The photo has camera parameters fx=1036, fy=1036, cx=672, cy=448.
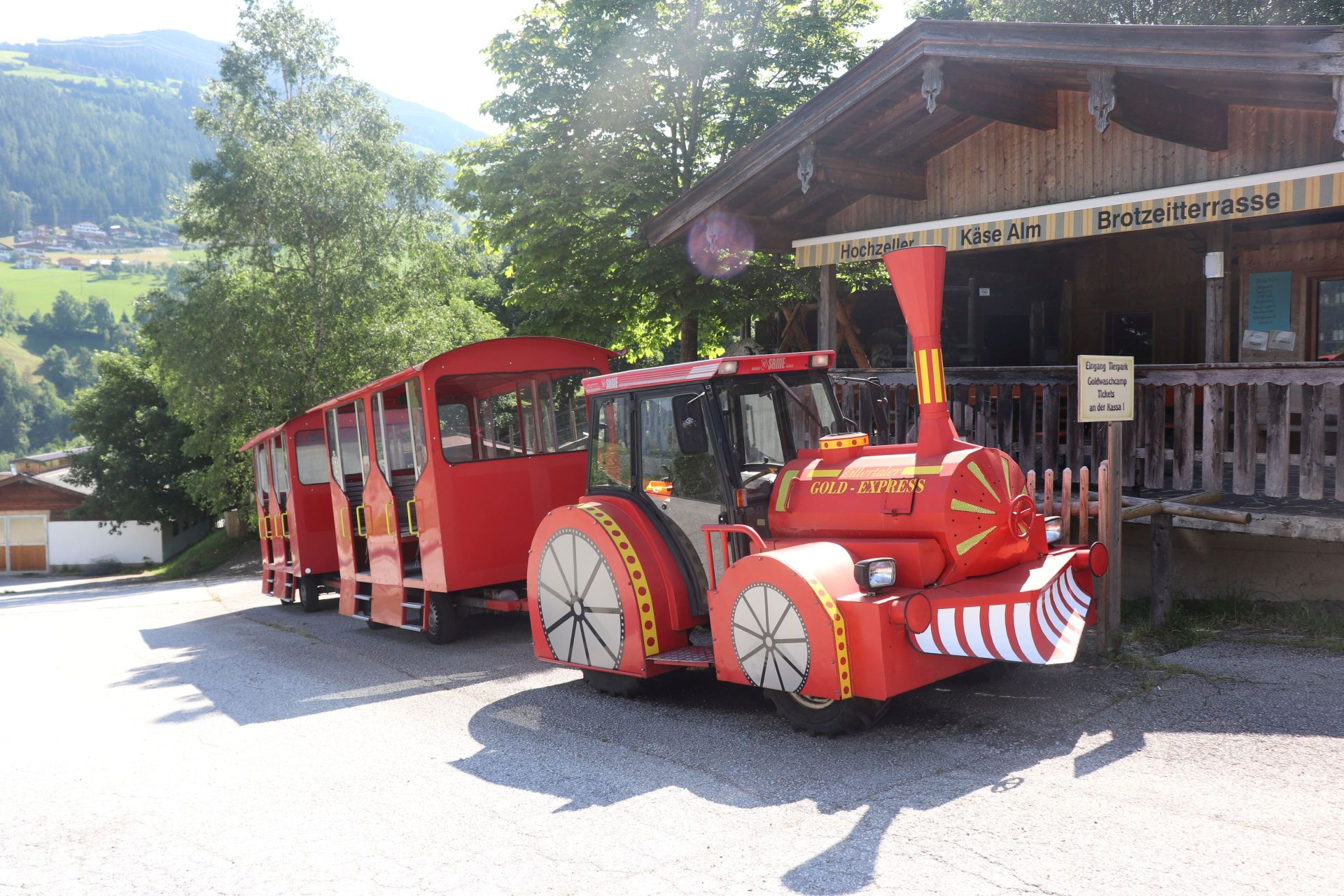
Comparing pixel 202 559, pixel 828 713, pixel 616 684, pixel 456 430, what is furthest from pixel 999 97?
pixel 202 559

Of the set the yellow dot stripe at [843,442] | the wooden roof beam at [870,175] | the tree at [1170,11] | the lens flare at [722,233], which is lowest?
the yellow dot stripe at [843,442]

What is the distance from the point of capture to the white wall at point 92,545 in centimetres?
4372

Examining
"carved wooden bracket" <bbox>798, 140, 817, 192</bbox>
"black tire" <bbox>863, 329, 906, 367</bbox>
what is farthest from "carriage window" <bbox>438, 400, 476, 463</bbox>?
"black tire" <bbox>863, 329, 906, 367</bbox>

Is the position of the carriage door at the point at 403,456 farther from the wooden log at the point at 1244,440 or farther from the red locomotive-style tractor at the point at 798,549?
the wooden log at the point at 1244,440

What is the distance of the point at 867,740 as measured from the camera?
5395 millimetres

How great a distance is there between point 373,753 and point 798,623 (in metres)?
2.58

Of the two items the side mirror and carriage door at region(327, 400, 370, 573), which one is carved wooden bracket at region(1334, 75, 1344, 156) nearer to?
the side mirror

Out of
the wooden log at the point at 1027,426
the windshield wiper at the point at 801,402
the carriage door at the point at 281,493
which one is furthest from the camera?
the carriage door at the point at 281,493

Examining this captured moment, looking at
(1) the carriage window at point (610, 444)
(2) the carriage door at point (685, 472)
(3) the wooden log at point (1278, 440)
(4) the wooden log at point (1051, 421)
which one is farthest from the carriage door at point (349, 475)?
(3) the wooden log at point (1278, 440)

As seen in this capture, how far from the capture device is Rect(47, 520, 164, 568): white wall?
1721 inches

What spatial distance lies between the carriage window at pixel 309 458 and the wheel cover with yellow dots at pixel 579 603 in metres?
7.73

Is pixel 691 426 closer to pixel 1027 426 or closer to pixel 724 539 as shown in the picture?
pixel 724 539

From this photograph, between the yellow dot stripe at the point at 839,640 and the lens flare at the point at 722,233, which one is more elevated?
the lens flare at the point at 722,233

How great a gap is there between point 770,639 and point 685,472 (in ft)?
4.42
